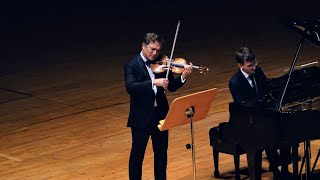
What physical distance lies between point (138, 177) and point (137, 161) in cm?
16

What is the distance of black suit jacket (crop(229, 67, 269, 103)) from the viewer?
24.7 feet

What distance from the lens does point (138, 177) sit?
731 centimetres

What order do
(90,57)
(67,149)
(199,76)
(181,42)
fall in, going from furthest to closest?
1. (181,42)
2. (90,57)
3. (199,76)
4. (67,149)

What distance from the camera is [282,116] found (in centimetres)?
679

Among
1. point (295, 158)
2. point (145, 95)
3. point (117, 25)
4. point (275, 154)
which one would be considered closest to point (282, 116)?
point (295, 158)

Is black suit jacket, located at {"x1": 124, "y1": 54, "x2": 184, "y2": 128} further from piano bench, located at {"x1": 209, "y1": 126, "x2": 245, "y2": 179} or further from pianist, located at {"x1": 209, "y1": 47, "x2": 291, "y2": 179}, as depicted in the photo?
piano bench, located at {"x1": 209, "y1": 126, "x2": 245, "y2": 179}

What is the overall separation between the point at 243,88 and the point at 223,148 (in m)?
0.71

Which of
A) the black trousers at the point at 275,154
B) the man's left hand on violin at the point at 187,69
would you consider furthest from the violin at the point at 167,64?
the black trousers at the point at 275,154

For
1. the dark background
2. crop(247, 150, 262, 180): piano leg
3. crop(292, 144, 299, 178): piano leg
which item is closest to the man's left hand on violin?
crop(247, 150, 262, 180): piano leg

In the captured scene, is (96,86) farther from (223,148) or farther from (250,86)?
(250,86)

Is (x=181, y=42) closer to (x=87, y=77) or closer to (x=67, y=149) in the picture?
(x=87, y=77)

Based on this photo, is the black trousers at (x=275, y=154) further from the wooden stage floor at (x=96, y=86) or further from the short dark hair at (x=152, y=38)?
the short dark hair at (x=152, y=38)

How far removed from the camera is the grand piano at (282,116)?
6.84m

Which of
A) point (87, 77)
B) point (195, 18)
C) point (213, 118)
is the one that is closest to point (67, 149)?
point (213, 118)
